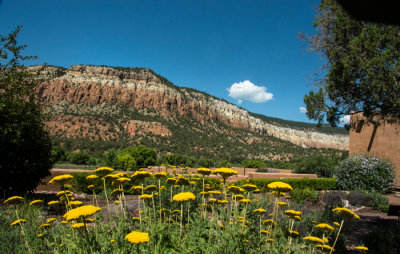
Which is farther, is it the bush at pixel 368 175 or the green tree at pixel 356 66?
the bush at pixel 368 175

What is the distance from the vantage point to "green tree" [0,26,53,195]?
8.86 metres

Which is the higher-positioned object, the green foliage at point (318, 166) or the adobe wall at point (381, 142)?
the adobe wall at point (381, 142)

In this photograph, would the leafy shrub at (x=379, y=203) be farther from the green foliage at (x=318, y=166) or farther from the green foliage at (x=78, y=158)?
the green foliage at (x=78, y=158)

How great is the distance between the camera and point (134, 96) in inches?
2852

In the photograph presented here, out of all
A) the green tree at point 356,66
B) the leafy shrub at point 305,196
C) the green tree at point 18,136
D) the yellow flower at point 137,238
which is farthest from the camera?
the leafy shrub at point 305,196

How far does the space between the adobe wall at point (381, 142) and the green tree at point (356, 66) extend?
12.4m

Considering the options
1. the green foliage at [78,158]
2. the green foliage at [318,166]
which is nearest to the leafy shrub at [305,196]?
the green foliage at [318,166]

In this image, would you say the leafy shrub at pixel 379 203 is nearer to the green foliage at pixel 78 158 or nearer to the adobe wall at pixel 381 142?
the adobe wall at pixel 381 142

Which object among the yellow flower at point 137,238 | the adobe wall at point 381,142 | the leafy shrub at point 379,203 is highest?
the adobe wall at point 381,142

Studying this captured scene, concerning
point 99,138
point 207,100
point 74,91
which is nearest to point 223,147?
point 99,138

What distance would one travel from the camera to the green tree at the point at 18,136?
29.1ft

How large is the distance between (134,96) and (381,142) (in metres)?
64.3

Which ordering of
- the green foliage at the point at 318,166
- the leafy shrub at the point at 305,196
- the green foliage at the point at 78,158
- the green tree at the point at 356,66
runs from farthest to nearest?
the green foliage at the point at 78,158 → the green foliage at the point at 318,166 → the leafy shrub at the point at 305,196 → the green tree at the point at 356,66

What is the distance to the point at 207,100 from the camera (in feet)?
304
